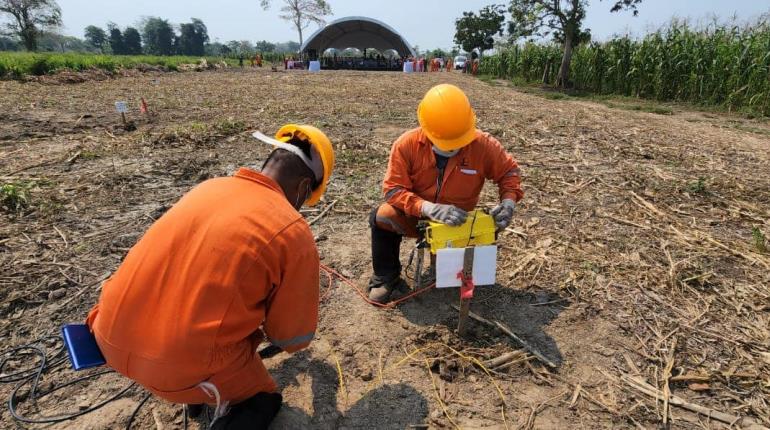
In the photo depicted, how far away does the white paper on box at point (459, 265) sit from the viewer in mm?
2611

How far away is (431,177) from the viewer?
326 centimetres

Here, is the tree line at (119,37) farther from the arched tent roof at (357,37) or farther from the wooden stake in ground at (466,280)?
the wooden stake in ground at (466,280)

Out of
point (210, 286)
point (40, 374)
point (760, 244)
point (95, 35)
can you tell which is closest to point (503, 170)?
point (210, 286)

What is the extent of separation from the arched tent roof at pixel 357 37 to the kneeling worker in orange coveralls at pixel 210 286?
1918 inches

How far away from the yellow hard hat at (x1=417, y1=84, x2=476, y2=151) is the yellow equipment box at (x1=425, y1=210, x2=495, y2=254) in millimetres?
571

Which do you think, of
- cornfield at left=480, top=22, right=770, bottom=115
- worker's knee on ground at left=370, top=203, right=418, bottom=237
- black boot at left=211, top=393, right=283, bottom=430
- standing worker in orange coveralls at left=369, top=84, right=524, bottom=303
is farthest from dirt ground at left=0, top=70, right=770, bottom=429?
cornfield at left=480, top=22, right=770, bottom=115

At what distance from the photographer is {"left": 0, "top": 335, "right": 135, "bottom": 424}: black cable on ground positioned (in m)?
2.30

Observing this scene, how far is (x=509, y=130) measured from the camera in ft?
28.0

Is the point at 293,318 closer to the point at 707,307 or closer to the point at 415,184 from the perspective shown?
the point at 415,184

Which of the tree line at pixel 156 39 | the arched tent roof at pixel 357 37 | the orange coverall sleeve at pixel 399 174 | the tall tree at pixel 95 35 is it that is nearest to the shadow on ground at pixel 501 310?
the orange coverall sleeve at pixel 399 174

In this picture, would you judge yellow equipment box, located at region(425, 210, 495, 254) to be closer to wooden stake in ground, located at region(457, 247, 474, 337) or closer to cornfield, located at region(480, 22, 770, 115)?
wooden stake in ground, located at region(457, 247, 474, 337)

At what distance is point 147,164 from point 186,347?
5450mm

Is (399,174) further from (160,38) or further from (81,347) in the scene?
(160,38)

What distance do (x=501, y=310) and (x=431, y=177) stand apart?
118 centimetres
